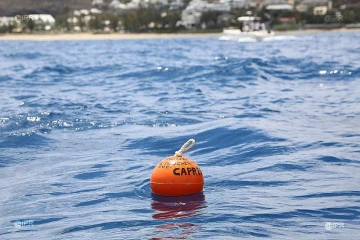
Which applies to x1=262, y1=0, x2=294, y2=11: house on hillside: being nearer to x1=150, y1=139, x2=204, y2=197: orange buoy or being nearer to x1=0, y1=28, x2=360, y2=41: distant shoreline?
x1=0, y1=28, x2=360, y2=41: distant shoreline

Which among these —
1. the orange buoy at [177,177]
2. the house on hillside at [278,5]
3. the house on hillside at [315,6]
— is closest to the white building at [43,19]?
the house on hillside at [278,5]

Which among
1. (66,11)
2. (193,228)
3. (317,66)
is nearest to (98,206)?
(193,228)

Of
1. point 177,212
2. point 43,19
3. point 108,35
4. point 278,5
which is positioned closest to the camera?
point 177,212

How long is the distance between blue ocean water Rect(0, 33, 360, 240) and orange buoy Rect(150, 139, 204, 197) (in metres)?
0.14

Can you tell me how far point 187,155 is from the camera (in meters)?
13.3

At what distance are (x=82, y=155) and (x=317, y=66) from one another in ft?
68.7

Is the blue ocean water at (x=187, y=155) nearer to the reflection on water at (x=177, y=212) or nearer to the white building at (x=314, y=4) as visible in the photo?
the reflection on water at (x=177, y=212)

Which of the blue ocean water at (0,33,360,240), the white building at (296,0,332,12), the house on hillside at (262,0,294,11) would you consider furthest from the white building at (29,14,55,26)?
the blue ocean water at (0,33,360,240)

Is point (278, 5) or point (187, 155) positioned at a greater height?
point (187, 155)

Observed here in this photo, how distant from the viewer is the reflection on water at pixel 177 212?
8.34m

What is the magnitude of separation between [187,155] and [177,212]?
13.8 feet

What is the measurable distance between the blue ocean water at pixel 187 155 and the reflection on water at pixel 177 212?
0.7 inches

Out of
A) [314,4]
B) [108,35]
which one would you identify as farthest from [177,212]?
[314,4]

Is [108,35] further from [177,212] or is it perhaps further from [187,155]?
[177,212]
